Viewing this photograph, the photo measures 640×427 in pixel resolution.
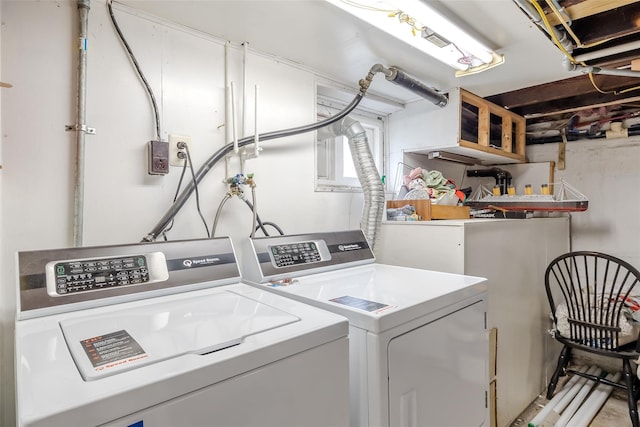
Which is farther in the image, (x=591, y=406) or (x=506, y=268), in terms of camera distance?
(x=591, y=406)

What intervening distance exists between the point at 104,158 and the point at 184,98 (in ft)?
1.39

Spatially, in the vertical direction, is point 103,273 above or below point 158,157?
below

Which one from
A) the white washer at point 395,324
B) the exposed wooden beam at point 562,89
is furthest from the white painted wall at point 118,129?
the exposed wooden beam at point 562,89

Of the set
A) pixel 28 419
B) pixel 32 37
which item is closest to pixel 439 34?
pixel 32 37

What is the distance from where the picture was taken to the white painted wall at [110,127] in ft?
3.67

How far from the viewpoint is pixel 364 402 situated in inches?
37.4

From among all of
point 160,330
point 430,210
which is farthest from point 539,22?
point 160,330

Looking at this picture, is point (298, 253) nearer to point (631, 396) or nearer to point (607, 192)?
point (631, 396)

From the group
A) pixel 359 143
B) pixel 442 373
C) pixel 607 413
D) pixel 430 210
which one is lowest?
pixel 607 413

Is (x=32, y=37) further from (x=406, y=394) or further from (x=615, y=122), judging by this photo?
(x=615, y=122)

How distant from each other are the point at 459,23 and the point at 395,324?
1.28 meters

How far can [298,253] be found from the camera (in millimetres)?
1482

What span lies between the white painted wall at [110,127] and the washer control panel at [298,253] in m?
0.32

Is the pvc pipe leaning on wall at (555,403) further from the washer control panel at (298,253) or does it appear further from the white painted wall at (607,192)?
the washer control panel at (298,253)
